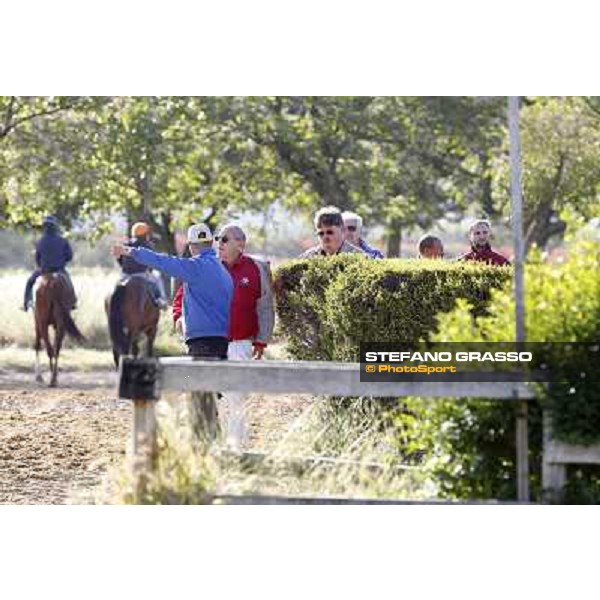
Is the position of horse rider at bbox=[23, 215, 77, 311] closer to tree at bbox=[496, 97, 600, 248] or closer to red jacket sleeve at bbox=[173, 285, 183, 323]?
red jacket sleeve at bbox=[173, 285, 183, 323]

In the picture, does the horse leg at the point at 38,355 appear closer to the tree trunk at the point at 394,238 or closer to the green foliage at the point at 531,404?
the green foliage at the point at 531,404

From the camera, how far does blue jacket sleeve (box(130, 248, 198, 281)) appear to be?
8594mm

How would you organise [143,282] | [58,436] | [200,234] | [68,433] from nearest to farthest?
[200,234] < [58,436] < [68,433] < [143,282]

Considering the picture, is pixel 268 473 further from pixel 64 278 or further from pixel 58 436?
pixel 64 278

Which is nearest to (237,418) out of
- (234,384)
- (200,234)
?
(200,234)

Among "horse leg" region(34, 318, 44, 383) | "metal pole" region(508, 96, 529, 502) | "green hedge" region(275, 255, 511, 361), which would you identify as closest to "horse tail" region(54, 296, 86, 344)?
"horse leg" region(34, 318, 44, 383)

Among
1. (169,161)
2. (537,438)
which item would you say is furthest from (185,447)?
(169,161)

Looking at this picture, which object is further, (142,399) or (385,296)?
(385,296)

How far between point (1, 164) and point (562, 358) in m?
12.1

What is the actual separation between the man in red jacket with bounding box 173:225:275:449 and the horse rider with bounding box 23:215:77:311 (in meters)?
5.66

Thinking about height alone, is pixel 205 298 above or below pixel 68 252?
below

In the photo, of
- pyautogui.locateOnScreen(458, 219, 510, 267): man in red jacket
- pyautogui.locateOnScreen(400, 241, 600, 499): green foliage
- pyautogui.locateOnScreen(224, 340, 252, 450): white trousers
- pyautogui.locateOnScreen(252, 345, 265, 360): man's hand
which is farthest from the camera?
pyautogui.locateOnScreen(458, 219, 510, 267): man in red jacket

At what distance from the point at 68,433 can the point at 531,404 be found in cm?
615

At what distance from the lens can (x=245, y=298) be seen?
10.2m
